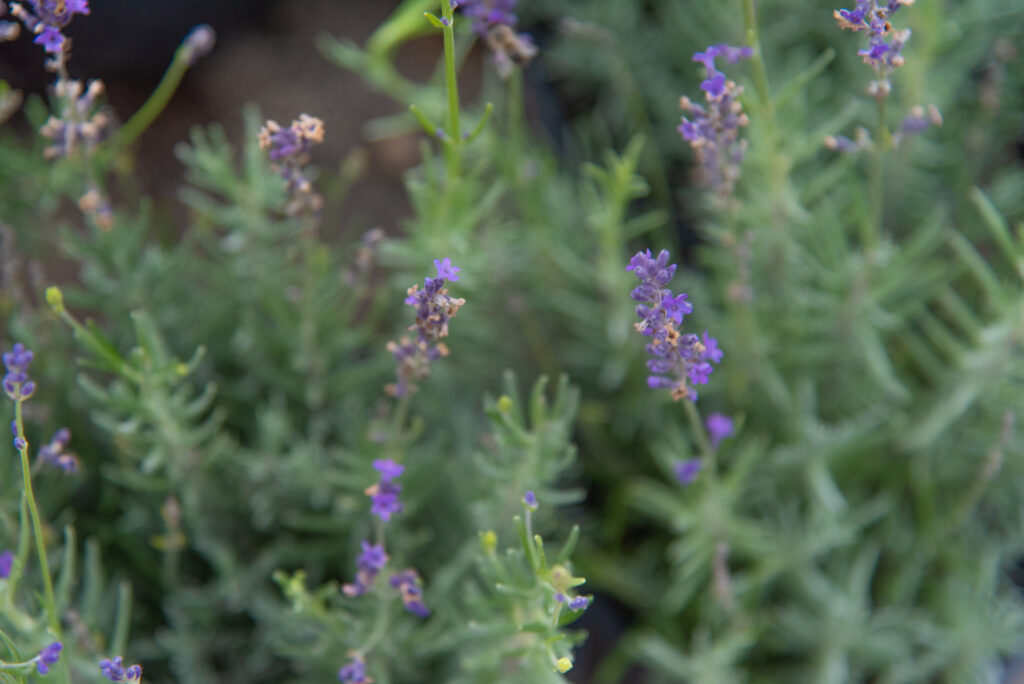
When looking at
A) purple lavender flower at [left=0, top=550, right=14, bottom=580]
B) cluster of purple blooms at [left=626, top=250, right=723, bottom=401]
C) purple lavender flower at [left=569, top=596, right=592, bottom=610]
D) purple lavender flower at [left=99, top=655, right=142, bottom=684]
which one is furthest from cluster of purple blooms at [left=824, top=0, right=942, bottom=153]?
purple lavender flower at [left=0, top=550, right=14, bottom=580]

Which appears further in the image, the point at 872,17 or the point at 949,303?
the point at 949,303

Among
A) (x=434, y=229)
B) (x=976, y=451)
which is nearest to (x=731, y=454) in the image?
(x=976, y=451)

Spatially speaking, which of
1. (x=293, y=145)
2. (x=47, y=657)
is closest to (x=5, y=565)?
(x=47, y=657)

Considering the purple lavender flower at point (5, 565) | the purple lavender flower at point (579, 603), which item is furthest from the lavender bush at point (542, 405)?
the purple lavender flower at point (579, 603)

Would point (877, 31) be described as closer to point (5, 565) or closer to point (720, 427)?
point (720, 427)

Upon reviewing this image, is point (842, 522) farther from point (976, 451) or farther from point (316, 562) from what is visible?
point (316, 562)

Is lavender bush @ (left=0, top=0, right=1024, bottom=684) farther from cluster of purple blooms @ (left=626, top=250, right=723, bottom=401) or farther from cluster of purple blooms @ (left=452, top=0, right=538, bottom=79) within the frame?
cluster of purple blooms @ (left=626, top=250, right=723, bottom=401)
